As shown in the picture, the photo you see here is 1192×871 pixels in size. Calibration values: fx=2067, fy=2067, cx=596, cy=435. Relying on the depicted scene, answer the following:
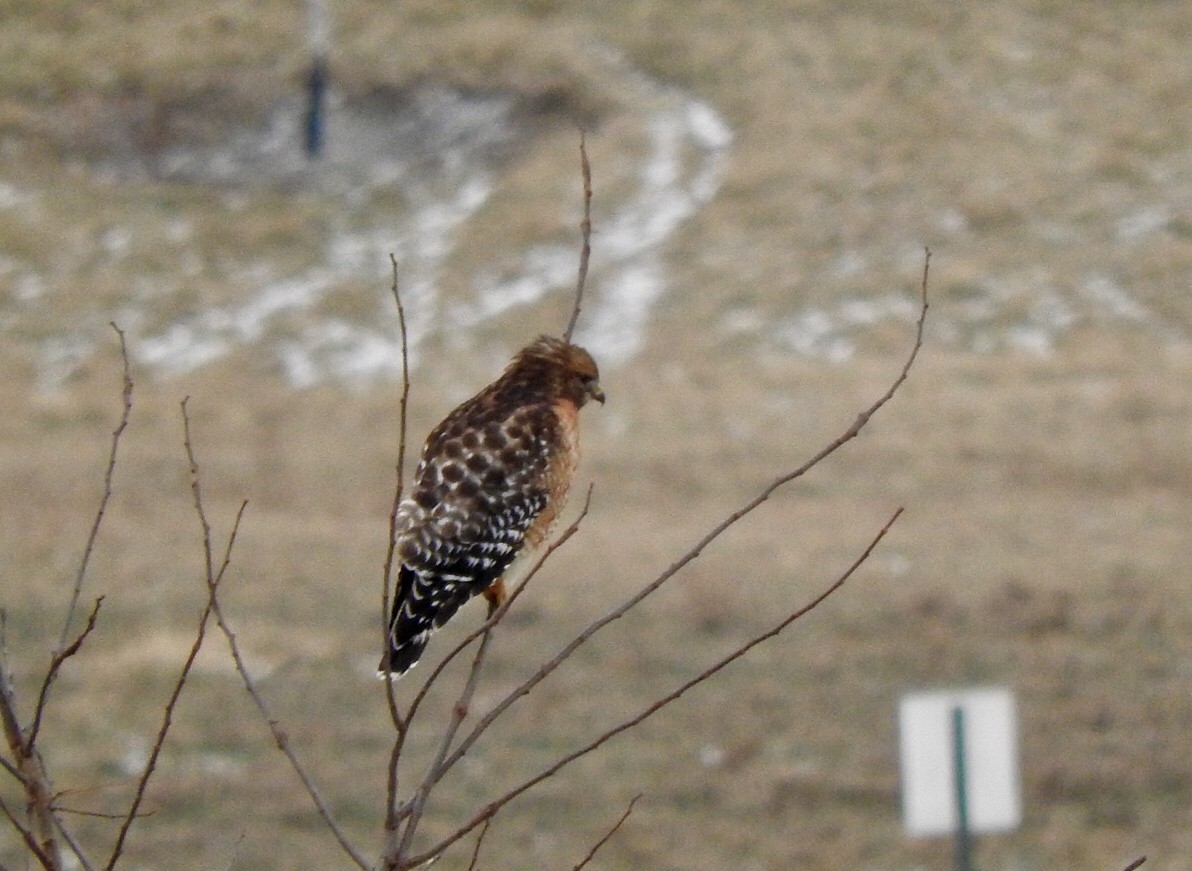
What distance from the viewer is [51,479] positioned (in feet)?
69.2

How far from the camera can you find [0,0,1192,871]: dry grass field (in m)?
12.3

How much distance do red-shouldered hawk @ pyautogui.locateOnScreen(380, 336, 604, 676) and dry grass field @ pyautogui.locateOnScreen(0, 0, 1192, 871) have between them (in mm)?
6626

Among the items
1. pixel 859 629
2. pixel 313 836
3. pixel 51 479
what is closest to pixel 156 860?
pixel 313 836

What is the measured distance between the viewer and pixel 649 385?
2298cm

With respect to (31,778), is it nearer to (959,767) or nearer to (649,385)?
(959,767)

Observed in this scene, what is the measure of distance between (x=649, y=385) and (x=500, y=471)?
1857 cm

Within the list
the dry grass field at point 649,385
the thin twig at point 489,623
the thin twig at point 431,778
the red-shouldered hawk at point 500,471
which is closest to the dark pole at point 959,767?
the red-shouldered hawk at point 500,471

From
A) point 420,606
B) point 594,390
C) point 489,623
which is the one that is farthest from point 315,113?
point 489,623

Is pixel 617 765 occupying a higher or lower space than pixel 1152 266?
higher

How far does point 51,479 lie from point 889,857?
40.7 feet

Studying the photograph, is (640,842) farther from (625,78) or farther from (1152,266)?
(625,78)

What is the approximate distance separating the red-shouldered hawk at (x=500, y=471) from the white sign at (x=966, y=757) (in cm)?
289

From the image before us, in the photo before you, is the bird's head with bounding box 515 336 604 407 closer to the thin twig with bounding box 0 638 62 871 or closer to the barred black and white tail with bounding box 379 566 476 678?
the barred black and white tail with bounding box 379 566 476 678

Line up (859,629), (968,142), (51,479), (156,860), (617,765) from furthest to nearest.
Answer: (968,142) < (51,479) < (859,629) < (617,765) < (156,860)
